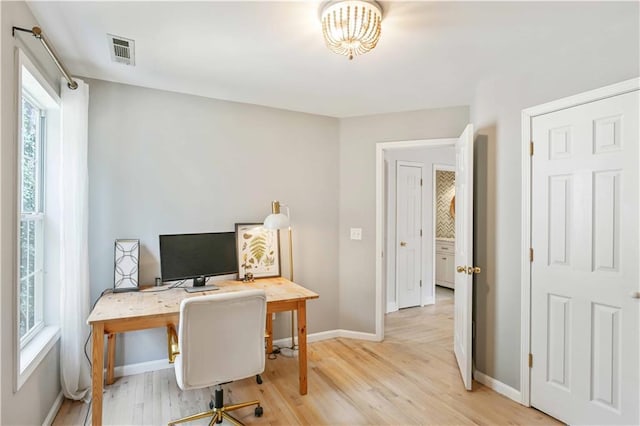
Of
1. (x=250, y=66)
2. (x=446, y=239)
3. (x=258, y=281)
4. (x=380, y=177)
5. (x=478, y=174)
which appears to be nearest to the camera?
(x=250, y=66)

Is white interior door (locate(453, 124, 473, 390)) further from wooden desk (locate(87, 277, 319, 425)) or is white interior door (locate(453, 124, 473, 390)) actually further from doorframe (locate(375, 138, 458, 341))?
wooden desk (locate(87, 277, 319, 425))

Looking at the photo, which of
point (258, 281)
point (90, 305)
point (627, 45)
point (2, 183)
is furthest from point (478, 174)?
point (90, 305)

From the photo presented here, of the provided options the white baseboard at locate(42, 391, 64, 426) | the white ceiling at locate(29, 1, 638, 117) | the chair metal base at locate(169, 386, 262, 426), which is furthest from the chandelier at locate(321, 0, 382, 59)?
the white baseboard at locate(42, 391, 64, 426)

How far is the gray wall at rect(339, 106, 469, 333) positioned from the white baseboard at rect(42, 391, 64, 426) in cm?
252

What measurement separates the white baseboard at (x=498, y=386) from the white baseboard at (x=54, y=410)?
309cm

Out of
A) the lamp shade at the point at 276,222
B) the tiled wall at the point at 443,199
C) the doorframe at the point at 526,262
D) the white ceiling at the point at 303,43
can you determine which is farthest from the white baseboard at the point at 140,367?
the tiled wall at the point at 443,199

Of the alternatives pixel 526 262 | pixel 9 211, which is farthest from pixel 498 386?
pixel 9 211

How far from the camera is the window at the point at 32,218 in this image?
2.15 meters

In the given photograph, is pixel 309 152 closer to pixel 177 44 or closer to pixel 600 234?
pixel 177 44

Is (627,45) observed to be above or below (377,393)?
above

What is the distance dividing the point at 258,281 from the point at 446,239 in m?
4.25

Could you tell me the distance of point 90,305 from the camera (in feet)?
8.93

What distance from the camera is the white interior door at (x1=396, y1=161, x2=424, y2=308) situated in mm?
4984

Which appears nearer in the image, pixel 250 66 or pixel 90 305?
pixel 250 66
